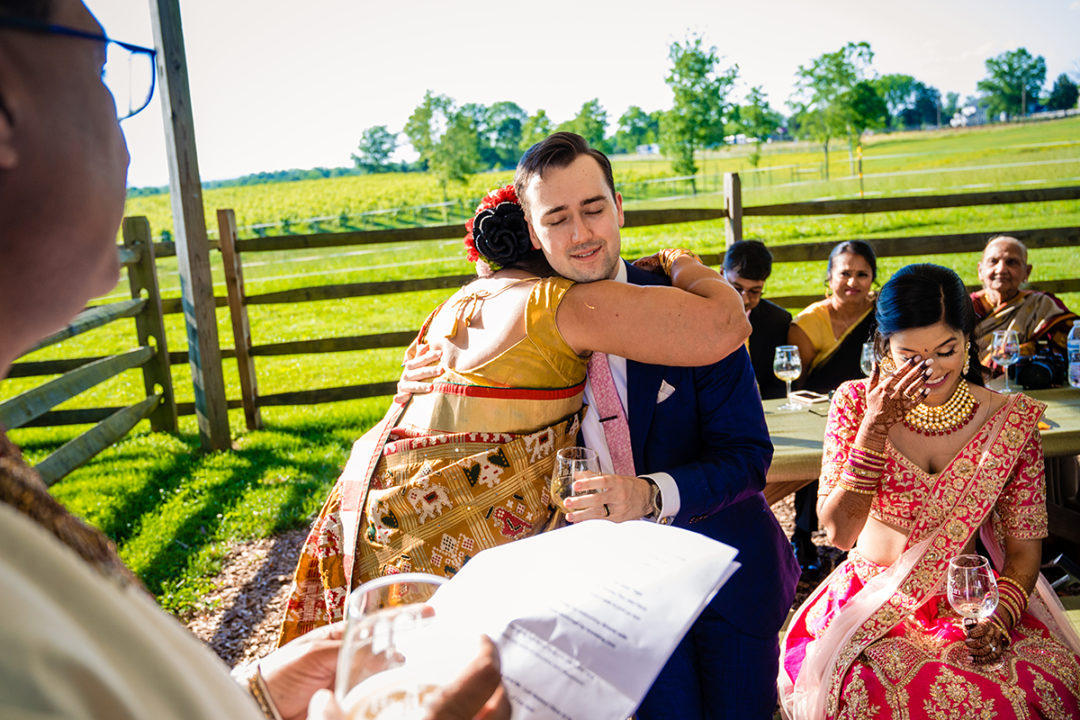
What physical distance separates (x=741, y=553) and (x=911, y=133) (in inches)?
2273

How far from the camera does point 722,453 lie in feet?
6.73

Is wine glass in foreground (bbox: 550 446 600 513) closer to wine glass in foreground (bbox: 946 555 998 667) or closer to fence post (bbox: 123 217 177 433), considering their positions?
wine glass in foreground (bbox: 946 555 998 667)

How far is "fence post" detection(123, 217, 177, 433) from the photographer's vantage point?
751cm

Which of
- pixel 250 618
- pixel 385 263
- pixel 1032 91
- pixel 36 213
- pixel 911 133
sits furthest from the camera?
pixel 1032 91

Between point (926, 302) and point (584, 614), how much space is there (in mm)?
2249

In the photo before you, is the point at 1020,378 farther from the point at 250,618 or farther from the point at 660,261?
the point at 250,618

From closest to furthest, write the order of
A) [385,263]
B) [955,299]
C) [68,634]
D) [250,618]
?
[68,634], [955,299], [250,618], [385,263]

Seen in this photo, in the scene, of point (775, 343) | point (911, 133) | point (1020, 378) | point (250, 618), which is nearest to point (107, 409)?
point (250, 618)

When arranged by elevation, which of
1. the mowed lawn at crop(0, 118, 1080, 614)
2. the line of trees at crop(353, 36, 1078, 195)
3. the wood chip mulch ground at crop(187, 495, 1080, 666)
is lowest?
the wood chip mulch ground at crop(187, 495, 1080, 666)

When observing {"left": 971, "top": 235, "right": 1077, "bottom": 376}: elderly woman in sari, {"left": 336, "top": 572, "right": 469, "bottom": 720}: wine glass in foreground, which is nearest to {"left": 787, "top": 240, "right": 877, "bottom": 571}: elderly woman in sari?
{"left": 971, "top": 235, "right": 1077, "bottom": 376}: elderly woman in sari

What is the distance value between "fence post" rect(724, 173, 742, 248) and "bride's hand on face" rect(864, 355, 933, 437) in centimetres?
496

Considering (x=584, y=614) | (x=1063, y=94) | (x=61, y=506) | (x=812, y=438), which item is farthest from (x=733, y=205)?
(x=1063, y=94)

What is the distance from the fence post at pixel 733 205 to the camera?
741 cm

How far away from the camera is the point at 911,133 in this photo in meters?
52.3
